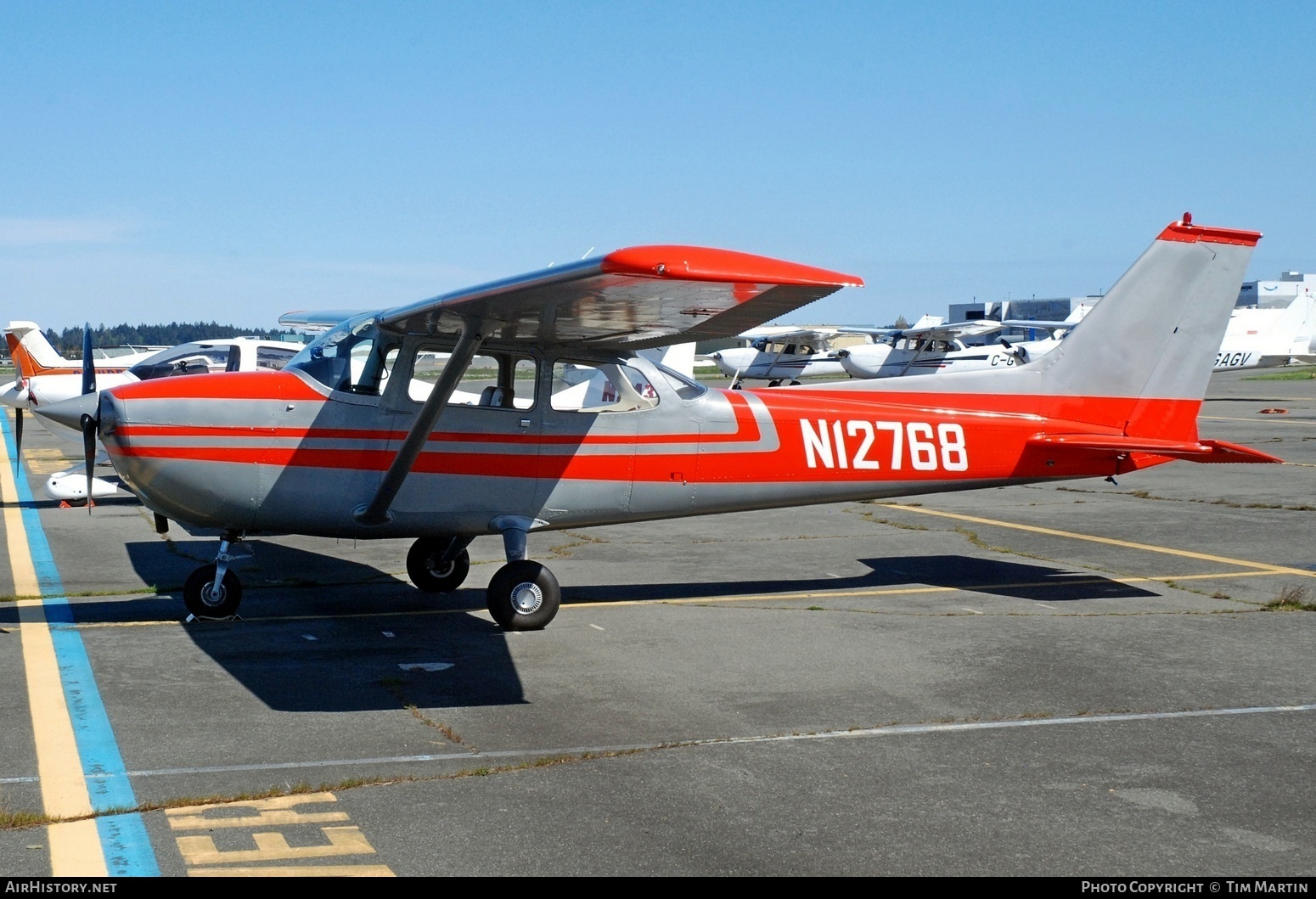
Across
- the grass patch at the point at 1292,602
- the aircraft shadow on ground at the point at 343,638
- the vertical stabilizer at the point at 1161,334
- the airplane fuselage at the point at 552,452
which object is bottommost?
the aircraft shadow on ground at the point at 343,638

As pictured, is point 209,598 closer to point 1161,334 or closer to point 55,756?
point 55,756

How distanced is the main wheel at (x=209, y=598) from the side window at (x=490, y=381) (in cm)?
186

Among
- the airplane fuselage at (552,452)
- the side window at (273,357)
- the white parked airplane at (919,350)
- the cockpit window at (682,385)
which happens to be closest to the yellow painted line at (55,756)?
the airplane fuselage at (552,452)

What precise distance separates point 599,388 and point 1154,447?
4249mm

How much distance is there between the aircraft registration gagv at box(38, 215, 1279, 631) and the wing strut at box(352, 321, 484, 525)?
16 millimetres

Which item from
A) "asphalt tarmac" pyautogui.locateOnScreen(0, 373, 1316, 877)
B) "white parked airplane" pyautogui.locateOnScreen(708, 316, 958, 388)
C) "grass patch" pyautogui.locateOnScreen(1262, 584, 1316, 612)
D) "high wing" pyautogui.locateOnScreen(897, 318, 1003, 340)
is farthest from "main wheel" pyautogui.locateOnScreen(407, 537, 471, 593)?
"white parked airplane" pyautogui.locateOnScreen(708, 316, 958, 388)

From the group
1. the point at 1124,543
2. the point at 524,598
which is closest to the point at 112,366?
the point at 524,598

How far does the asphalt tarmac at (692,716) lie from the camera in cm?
432

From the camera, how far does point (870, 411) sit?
372 inches

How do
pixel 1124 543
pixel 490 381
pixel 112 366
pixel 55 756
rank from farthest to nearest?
pixel 112 366, pixel 1124 543, pixel 490 381, pixel 55 756

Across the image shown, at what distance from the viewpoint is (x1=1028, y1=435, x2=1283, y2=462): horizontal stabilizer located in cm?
905

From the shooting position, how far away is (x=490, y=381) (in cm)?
861

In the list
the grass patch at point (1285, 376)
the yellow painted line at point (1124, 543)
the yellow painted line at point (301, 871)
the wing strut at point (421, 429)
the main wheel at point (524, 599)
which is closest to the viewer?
the yellow painted line at point (301, 871)

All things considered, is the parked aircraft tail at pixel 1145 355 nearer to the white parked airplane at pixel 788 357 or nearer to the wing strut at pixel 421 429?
the wing strut at pixel 421 429
